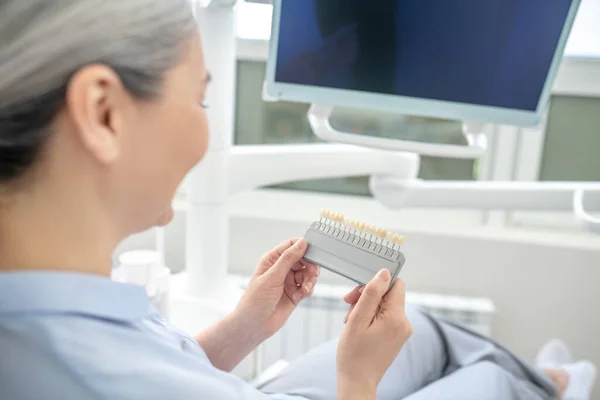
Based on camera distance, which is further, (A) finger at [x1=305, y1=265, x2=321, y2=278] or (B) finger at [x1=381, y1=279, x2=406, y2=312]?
(A) finger at [x1=305, y1=265, x2=321, y2=278]

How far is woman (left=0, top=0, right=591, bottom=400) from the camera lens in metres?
0.46

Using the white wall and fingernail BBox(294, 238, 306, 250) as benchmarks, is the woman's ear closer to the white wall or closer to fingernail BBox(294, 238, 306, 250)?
fingernail BBox(294, 238, 306, 250)

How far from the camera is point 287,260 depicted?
0.75m

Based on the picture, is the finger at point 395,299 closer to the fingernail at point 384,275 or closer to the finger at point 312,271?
the fingernail at point 384,275

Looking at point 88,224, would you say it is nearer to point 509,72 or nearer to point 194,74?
point 194,74

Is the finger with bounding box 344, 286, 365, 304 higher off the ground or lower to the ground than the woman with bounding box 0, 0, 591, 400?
lower

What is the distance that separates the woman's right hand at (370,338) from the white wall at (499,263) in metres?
0.91

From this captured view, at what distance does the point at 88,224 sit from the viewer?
508 mm

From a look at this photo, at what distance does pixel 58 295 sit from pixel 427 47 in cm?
59

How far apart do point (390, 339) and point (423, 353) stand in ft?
1.69

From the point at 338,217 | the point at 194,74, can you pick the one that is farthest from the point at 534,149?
the point at 194,74

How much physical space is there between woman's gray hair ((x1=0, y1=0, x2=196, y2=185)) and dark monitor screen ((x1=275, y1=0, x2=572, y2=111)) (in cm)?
38

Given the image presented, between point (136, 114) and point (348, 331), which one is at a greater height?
point (136, 114)

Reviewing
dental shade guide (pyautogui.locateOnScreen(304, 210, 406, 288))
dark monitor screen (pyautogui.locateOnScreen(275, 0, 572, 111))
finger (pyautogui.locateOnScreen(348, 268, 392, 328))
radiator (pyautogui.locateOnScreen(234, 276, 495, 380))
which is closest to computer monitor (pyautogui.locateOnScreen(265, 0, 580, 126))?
dark monitor screen (pyautogui.locateOnScreen(275, 0, 572, 111))
